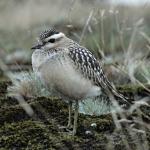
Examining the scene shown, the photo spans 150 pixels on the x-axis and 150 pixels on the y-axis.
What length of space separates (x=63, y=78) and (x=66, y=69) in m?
0.13

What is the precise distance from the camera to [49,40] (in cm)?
606

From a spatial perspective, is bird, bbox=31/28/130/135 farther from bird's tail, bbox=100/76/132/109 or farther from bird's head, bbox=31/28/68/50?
bird's tail, bbox=100/76/132/109

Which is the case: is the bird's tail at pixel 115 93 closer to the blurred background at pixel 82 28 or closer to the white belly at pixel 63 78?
the white belly at pixel 63 78

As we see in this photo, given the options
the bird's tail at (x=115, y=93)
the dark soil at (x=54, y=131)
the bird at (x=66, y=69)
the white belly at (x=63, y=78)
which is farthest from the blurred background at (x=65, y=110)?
the white belly at (x=63, y=78)

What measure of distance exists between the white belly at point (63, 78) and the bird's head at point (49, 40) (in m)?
0.26

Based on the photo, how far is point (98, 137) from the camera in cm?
570

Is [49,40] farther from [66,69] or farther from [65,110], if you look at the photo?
[65,110]

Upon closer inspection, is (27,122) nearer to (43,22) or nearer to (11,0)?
(43,22)

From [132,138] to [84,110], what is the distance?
1.11 metres

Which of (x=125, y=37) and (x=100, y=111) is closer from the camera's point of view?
(x=100, y=111)

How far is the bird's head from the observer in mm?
6035

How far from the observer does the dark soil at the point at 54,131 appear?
5484mm

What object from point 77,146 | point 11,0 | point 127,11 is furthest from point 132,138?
point 11,0

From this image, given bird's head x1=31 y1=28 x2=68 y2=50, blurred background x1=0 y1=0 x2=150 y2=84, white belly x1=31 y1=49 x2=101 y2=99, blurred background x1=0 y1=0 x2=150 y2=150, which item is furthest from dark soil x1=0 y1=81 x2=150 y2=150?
blurred background x1=0 y1=0 x2=150 y2=84
